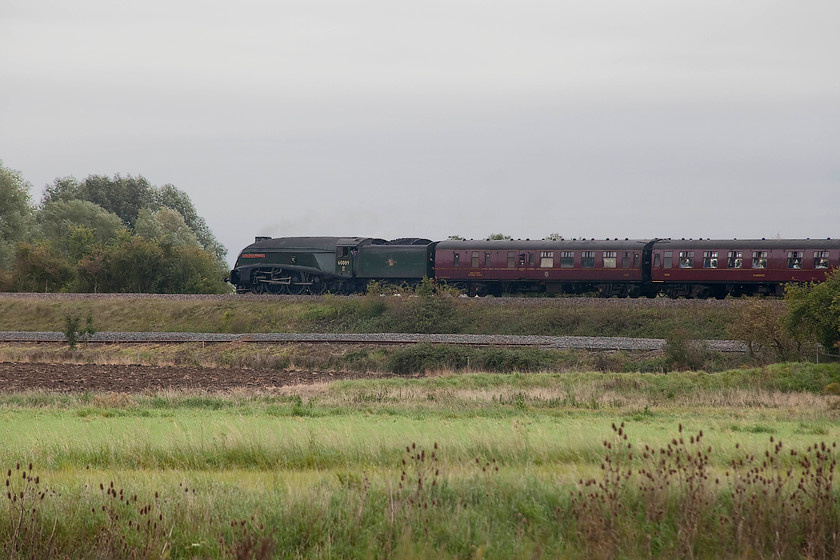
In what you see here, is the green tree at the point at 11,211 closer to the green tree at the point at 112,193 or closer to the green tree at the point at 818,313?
the green tree at the point at 112,193

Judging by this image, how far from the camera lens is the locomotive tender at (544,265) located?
48656 mm

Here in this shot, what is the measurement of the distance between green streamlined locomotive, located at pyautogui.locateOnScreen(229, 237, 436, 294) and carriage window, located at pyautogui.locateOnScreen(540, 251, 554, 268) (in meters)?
7.48

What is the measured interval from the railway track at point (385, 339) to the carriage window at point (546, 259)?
8.13 meters

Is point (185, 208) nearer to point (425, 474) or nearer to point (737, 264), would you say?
point (737, 264)

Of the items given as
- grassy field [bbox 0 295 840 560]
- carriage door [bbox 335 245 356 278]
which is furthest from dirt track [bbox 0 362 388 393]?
carriage door [bbox 335 245 356 278]

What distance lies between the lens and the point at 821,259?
47.0 metres

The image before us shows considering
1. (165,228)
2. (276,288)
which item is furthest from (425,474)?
(165,228)

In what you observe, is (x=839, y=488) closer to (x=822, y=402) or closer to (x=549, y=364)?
(x=822, y=402)

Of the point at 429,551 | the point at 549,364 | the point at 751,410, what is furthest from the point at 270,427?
the point at 549,364

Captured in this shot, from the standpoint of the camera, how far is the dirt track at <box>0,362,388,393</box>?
107ft

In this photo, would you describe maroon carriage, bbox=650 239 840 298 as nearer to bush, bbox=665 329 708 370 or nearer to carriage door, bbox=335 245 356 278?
bush, bbox=665 329 708 370

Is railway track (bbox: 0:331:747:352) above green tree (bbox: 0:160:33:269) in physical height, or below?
below

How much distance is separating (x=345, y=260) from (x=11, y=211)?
161ft

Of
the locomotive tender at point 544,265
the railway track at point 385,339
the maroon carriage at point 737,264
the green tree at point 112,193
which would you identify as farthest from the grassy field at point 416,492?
the green tree at point 112,193
